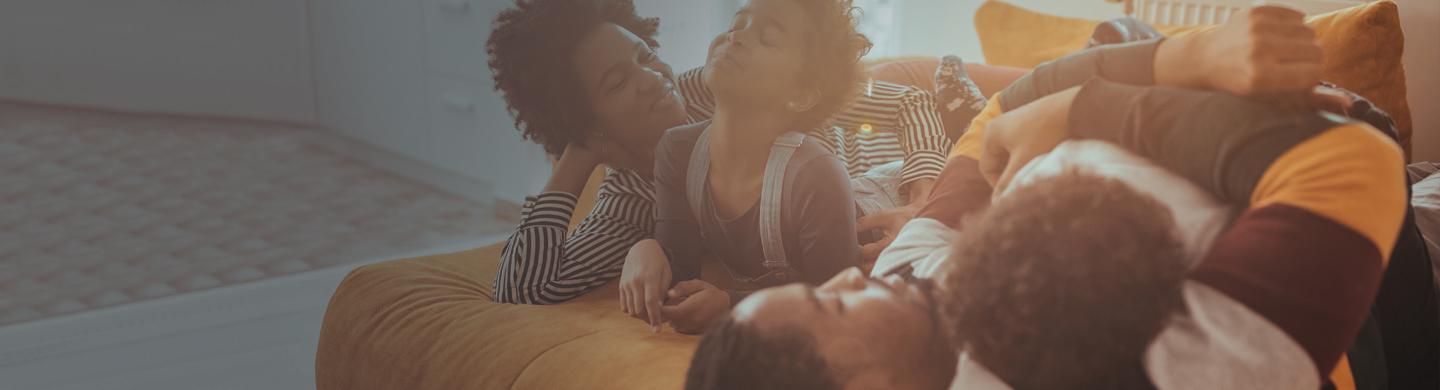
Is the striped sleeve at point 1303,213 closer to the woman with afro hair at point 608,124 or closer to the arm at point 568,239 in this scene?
the woman with afro hair at point 608,124

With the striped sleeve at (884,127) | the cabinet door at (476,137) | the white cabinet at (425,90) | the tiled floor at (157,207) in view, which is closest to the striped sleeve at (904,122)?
the striped sleeve at (884,127)

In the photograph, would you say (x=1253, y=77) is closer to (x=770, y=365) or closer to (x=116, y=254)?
(x=770, y=365)

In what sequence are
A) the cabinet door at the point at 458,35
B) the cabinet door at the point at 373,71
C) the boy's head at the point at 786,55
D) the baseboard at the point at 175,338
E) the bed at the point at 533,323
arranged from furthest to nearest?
the cabinet door at the point at 458,35, the cabinet door at the point at 373,71, the baseboard at the point at 175,338, the bed at the point at 533,323, the boy's head at the point at 786,55

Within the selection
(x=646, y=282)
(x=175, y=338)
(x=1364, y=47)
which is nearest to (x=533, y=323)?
(x=646, y=282)

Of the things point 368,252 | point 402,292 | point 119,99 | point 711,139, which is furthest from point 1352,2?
point 119,99

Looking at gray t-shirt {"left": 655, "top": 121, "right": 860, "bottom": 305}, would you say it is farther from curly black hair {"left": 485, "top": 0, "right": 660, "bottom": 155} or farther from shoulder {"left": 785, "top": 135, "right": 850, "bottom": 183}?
curly black hair {"left": 485, "top": 0, "right": 660, "bottom": 155}

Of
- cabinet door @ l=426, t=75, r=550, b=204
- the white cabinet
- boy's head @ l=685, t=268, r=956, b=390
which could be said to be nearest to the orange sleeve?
boy's head @ l=685, t=268, r=956, b=390

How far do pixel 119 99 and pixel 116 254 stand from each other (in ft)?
1.04

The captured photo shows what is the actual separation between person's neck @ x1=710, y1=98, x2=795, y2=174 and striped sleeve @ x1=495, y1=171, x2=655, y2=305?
0.57ft

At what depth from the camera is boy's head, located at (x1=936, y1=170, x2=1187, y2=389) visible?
31 cm

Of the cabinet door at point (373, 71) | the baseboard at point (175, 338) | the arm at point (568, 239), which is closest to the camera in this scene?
the arm at point (568, 239)

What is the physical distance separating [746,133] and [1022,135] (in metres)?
0.21

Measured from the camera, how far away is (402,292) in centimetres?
81

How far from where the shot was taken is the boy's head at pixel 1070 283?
0.31 m
